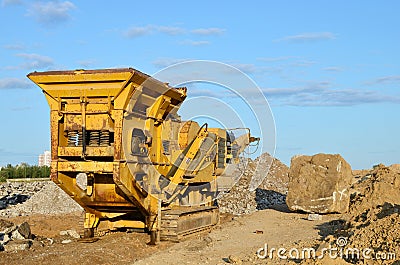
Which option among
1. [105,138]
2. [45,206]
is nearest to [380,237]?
[105,138]

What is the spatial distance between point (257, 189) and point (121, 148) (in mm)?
13032

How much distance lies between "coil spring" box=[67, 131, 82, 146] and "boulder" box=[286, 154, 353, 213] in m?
7.85

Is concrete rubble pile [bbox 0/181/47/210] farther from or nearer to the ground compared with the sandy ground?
farther from the ground

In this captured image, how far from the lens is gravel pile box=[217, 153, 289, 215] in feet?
62.4

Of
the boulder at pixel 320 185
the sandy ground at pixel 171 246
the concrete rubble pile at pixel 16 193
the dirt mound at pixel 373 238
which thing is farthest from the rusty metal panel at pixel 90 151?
the concrete rubble pile at pixel 16 193

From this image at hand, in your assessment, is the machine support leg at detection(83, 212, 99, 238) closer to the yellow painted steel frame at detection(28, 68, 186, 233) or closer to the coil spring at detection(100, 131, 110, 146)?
the yellow painted steel frame at detection(28, 68, 186, 233)

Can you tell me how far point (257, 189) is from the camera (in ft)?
72.5

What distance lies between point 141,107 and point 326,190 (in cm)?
727

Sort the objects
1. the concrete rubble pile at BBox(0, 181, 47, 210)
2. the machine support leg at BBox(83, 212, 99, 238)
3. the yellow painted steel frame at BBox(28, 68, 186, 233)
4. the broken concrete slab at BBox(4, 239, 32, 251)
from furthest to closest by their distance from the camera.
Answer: the concrete rubble pile at BBox(0, 181, 47, 210)
the machine support leg at BBox(83, 212, 99, 238)
the yellow painted steel frame at BBox(28, 68, 186, 233)
the broken concrete slab at BBox(4, 239, 32, 251)

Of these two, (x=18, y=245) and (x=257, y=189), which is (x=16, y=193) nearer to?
(x=257, y=189)

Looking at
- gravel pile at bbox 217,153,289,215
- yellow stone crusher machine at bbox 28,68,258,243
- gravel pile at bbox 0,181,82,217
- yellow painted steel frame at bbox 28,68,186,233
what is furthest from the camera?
gravel pile at bbox 0,181,82,217

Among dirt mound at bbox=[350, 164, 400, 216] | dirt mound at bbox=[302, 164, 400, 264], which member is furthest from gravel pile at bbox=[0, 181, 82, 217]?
dirt mound at bbox=[302, 164, 400, 264]

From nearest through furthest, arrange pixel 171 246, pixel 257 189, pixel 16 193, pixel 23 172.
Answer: pixel 171 246 → pixel 257 189 → pixel 16 193 → pixel 23 172

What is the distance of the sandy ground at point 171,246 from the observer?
9016 millimetres
